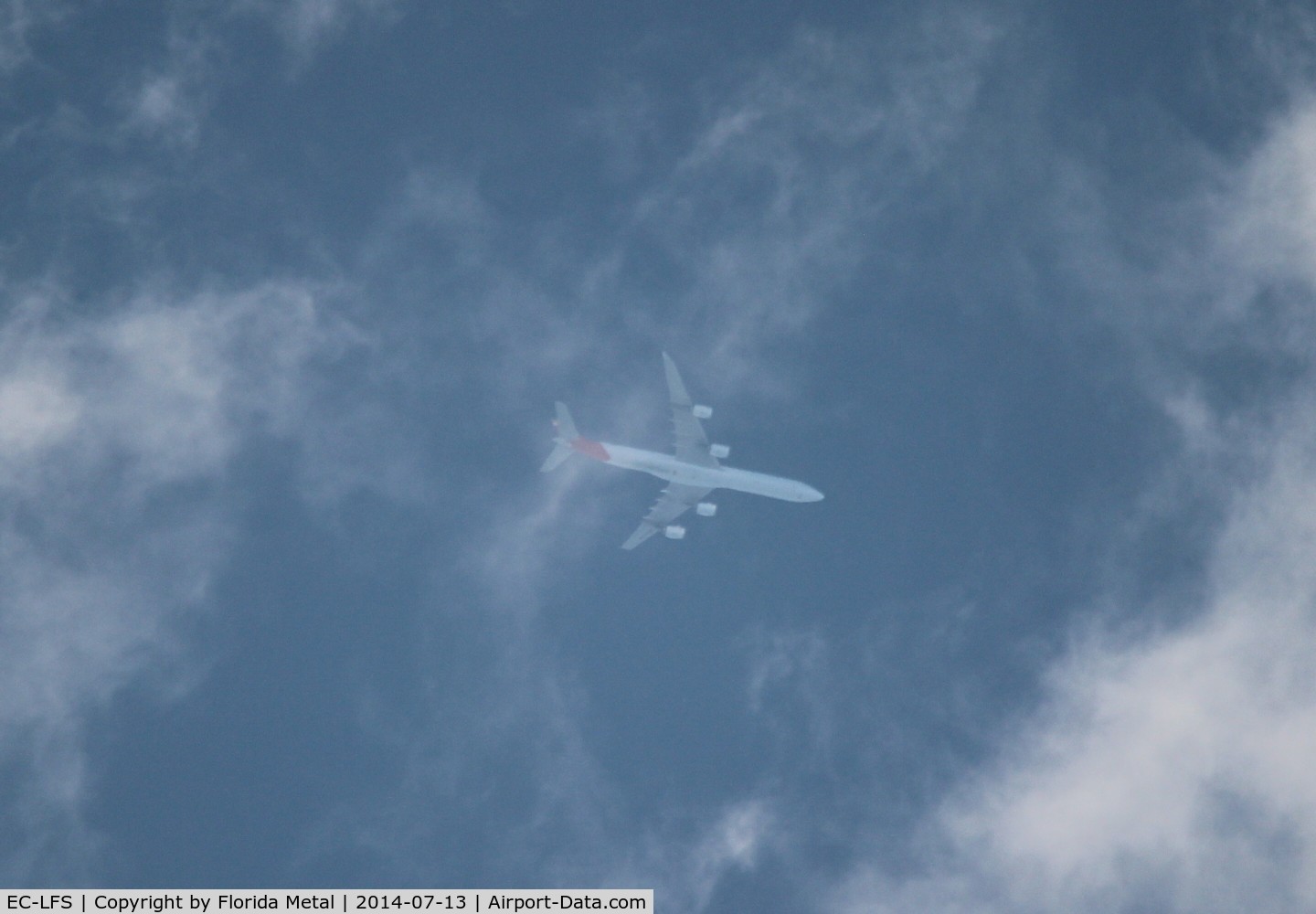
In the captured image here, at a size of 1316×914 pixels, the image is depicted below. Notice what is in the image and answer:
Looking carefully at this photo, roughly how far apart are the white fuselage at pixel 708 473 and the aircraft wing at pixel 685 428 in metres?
0.94

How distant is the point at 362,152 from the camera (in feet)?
613

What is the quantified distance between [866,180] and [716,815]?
79.1m

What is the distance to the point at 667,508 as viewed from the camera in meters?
170

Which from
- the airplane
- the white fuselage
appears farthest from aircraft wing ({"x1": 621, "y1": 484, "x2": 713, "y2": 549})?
the white fuselage

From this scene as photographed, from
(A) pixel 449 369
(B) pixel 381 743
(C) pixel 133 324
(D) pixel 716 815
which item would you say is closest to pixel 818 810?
(D) pixel 716 815

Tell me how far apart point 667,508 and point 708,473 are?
889 centimetres

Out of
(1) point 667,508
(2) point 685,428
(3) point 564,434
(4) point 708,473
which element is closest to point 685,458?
(4) point 708,473

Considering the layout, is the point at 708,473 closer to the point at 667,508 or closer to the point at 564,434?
the point at 667,508

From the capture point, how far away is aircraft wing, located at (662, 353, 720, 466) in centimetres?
16238

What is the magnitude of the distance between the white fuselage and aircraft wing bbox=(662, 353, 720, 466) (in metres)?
0.94

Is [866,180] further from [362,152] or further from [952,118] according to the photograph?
[362,152]

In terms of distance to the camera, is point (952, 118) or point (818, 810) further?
point (952, 118)

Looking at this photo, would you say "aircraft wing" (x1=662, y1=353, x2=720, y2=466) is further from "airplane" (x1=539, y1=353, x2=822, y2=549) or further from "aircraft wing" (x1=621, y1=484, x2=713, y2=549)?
"aircraft wing" (x1=621, y1=484, x2=713, y2=549)
